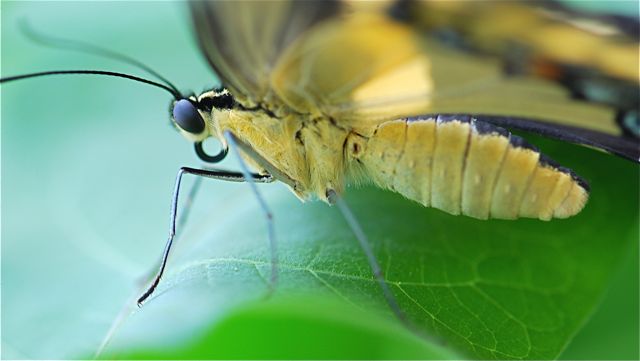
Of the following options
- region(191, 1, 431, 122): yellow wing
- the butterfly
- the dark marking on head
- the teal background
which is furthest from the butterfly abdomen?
the dark marking on head

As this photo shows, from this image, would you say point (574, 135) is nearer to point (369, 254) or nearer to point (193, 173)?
point (369, 254)

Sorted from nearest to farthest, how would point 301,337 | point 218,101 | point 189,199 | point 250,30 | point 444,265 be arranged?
point 301,337 < point 250,30 < point 444,265 < point 218,101 < point 189,199

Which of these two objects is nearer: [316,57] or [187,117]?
[316,57]

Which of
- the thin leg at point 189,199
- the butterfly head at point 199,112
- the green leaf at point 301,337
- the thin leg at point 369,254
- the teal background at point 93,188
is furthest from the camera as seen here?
the thin leg at point 189,199

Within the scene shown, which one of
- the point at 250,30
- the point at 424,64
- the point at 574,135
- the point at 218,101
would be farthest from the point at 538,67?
the point at 218,101

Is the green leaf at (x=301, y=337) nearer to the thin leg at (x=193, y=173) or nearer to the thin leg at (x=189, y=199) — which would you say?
the thin leg at (x=193, y=173)

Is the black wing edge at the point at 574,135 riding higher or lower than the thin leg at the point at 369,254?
higher

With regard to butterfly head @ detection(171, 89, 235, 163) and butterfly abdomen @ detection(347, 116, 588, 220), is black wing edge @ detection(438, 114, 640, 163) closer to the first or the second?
butterfly abdomen @ detection(347, 116, 588, 220)

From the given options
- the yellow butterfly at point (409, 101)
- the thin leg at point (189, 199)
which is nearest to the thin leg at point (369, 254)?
the yellow butterfly at point (409, 101)
